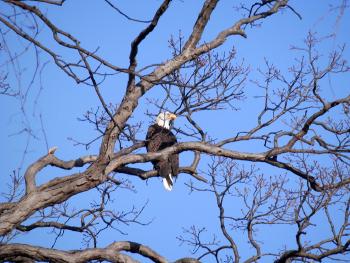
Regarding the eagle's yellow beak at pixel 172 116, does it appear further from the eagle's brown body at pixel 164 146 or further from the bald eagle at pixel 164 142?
the eagle's brown body at pixel 164 146

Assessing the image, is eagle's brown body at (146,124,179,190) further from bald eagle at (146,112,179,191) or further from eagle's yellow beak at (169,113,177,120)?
eagle's yellow beak at (169,113,177,120)

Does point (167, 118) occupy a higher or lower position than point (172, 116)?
higher

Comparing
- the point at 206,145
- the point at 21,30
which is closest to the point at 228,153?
the point at 206,145

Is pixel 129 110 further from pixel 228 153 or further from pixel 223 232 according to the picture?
pixel 223 232

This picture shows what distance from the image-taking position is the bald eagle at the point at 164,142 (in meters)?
5.77

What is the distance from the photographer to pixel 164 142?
20.7 ft

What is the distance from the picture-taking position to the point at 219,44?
4059mm

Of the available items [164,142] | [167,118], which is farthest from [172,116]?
[164,142]

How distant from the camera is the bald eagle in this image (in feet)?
18.9

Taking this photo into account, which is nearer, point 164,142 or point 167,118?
point 167,118

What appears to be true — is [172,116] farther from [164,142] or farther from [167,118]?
[164,142]

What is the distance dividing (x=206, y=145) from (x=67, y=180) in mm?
1141

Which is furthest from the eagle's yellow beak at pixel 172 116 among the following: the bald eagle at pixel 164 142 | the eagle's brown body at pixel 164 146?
the eagle's brown body at pixel 164 146

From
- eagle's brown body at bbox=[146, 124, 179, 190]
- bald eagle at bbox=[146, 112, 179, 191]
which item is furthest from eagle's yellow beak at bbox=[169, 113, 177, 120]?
eagle's brown body at bbox=[146, 124, 179, 190]
